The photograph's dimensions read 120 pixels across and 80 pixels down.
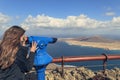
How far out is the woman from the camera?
147 inches

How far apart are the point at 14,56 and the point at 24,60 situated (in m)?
0.19

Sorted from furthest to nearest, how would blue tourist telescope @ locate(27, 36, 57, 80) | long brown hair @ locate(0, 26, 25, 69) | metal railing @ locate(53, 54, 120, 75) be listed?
1. metal railing @ locate(53, 54, 120, 75)
2. blue tourist telescope @ locate(27, 36, 57, 80)
3. long brown hair @ locate(0, 26, 25, 69)

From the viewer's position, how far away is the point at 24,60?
152 inches

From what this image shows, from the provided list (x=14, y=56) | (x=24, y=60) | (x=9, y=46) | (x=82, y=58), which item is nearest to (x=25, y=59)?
(x=24, y=60)

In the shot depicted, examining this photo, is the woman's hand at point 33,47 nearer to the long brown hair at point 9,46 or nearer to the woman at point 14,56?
the woman at point 14,56

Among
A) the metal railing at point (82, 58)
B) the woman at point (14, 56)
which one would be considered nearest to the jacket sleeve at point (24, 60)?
the woman at point (14, 56)

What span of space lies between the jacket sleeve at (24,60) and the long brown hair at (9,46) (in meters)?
0.11

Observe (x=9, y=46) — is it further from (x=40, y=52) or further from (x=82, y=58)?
→ (x=82, y=58)

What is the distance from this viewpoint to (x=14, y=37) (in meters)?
3.81

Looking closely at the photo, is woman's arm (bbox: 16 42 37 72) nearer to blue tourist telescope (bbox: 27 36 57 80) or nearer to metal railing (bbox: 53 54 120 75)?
blue tourist telescope (bbox: 27 36 57 80)

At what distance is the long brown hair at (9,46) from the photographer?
372 centimetres

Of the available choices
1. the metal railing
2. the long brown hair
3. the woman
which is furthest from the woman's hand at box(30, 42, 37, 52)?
the metal railing

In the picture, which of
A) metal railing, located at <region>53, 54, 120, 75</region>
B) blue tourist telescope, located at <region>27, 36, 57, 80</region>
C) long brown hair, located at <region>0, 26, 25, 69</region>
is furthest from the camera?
metal railing, located at <region>53, 54, 120, 75</region>

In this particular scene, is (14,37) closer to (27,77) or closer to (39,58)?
(39,58)
